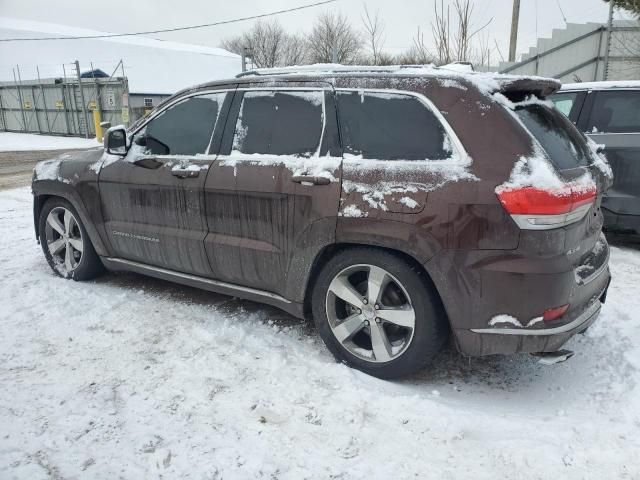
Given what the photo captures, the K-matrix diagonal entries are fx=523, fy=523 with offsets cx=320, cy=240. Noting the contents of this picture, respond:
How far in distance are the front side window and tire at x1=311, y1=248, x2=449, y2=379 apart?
1.42 meters

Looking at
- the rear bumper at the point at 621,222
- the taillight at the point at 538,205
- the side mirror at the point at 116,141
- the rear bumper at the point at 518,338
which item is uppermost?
the side mirror at the point at 116,141

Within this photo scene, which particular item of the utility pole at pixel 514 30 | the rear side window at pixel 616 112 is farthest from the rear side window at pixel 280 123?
the utility pole at pixel 514 30

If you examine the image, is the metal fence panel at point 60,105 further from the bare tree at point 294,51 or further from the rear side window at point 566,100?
the bare tree at point 294,51

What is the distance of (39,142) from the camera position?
24.2m

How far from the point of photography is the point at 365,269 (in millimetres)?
3049

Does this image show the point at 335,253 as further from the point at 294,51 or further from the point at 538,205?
the point at 294,51

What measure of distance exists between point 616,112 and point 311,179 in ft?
14.3

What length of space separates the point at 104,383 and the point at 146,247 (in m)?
1.34

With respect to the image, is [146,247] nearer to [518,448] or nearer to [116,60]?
[518,448]

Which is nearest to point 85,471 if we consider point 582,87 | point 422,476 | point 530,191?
point 422,476

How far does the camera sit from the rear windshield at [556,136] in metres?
2.78

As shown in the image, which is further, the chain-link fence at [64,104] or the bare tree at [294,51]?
the bare tree at [294,51]

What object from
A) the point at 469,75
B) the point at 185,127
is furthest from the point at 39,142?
the point at 469,75

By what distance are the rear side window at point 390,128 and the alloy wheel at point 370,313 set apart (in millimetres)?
674
